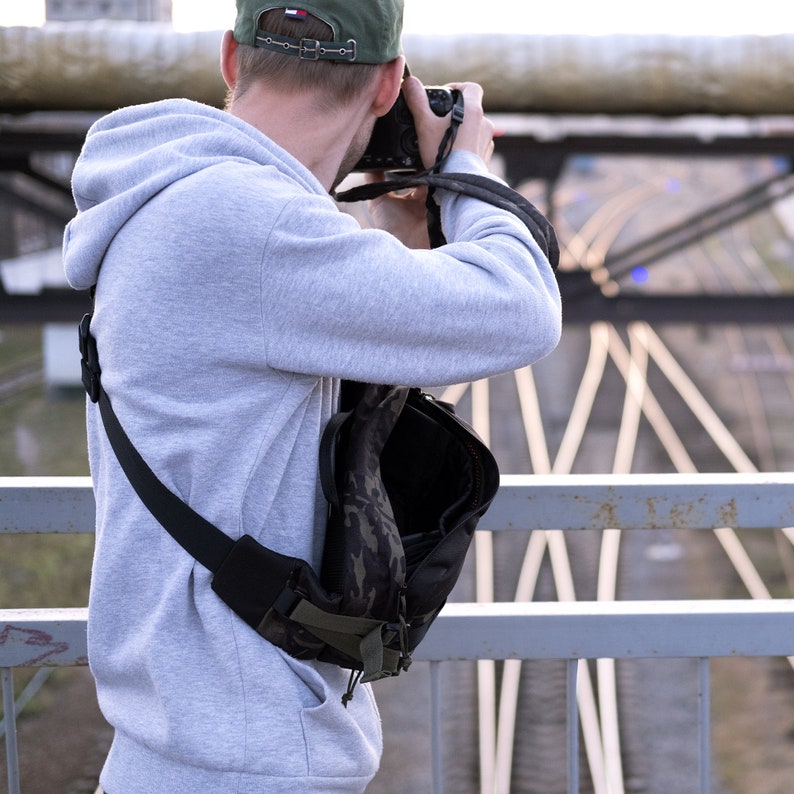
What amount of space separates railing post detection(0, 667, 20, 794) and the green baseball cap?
114cm

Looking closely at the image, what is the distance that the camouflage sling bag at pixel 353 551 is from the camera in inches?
47.1

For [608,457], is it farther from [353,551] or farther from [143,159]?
[143,159]

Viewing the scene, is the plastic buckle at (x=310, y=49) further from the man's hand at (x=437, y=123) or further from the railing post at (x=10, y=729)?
the railing post at (x=10, y=729)

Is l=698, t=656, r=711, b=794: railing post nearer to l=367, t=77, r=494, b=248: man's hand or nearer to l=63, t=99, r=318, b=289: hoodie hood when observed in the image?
l=367, t=77, r=494, b=248: man's hand

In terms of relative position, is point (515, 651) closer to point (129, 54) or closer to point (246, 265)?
point (246, 265)

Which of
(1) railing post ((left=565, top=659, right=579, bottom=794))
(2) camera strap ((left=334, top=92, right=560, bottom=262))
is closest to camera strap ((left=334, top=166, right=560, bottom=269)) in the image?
(2) camera strap ((left=334, top=92, right=560, bottom=262))

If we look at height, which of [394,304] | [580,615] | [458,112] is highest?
[458,112]

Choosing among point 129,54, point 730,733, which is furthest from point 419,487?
point 730,733

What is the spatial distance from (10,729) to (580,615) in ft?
3.22

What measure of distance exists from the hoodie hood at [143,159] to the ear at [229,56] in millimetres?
79

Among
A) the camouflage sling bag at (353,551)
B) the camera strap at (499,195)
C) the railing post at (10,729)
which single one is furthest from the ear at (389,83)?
the railing post at (10,729)

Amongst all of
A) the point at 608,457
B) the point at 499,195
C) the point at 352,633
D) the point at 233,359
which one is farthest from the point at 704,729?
the point at 608,457

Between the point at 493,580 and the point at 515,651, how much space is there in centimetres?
1320

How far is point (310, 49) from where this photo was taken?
46.5 inches
